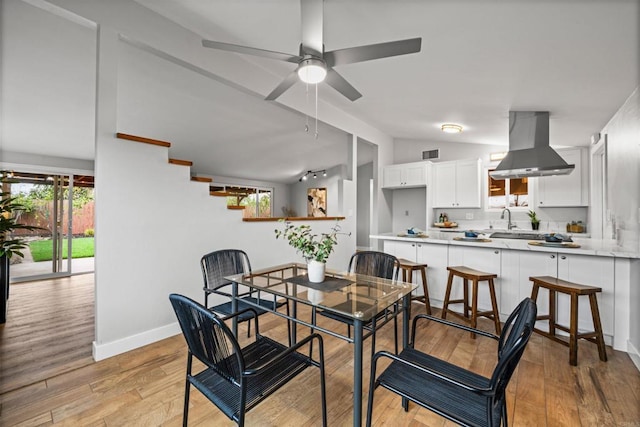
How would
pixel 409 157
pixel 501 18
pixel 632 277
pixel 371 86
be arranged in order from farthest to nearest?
pixel 409 157
pixel 371 86
pixel 632 277
pixel 501 18

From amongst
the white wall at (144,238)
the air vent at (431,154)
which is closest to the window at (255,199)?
the air vent at (431,154)

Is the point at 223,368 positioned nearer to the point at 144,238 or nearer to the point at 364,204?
the point at 144,238

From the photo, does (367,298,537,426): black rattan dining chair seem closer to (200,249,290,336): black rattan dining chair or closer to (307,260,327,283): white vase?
(307,260,327,283): white vase

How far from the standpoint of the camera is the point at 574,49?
6.60 ft

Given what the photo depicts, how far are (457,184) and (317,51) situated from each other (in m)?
4.48

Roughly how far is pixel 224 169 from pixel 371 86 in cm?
437

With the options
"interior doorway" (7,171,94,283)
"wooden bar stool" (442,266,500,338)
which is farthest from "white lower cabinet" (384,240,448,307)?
"interior doorway" (7,171,94,283)

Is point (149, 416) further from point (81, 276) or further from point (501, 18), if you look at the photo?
point (81, 276)

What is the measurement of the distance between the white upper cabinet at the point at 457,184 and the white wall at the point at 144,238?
430cm

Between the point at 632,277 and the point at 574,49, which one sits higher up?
the point at 574,49

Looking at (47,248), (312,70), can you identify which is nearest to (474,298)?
(312,70)

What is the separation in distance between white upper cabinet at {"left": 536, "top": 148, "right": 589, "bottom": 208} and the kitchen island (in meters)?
1.91

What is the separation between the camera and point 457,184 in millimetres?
5375

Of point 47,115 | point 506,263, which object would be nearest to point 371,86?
point 506,263
